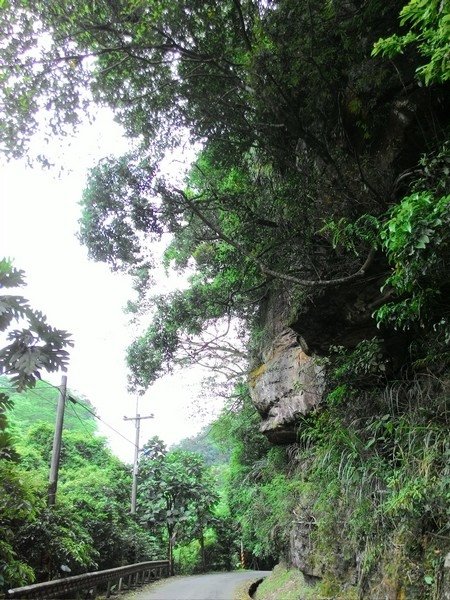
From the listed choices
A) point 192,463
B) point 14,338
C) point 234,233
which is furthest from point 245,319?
point 192,463

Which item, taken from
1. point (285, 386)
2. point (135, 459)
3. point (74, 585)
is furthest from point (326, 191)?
point (135, 459)

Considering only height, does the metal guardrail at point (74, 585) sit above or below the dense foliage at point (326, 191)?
below

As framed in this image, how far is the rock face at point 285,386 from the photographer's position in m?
10.4

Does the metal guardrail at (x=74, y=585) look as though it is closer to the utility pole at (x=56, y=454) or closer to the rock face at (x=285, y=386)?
the utility pole at (x=56, y=454)

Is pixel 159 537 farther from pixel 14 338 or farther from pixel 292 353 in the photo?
pixel 14 338

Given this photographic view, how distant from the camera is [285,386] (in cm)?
1141

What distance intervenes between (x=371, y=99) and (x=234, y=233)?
338 cm

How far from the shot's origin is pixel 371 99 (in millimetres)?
7246

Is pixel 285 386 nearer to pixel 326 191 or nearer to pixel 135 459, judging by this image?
pixel 326 191

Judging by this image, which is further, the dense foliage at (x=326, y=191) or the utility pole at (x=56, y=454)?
the utility pole at (x=56, y=454)

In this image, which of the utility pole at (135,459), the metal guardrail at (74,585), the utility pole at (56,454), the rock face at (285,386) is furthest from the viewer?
the utility pole at (135,459)

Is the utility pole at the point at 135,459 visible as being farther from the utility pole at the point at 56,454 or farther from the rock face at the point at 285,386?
the rock face at the point at 285,386

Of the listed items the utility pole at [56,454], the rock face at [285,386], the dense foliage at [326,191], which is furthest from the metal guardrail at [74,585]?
the rock face at [285,386]

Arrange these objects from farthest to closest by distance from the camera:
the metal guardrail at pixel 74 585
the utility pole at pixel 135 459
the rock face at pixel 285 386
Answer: the utility pole at pixel 135 459 → the rock face at pixel 285 386 → the metal guardrail at pixel 74 585
